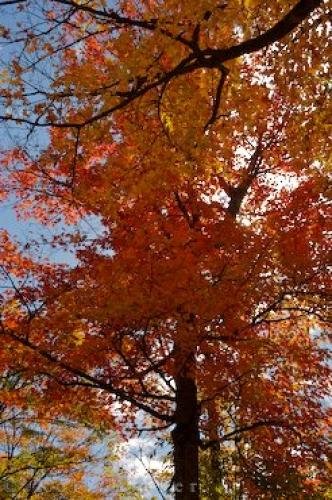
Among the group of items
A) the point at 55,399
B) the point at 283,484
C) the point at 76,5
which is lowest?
the point at 283,484

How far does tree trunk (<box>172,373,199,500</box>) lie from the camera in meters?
8.55

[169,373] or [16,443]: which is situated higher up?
[16,443]

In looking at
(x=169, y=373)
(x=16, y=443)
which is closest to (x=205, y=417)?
(x=169, y=373)

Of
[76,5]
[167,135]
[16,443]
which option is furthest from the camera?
[16,443]

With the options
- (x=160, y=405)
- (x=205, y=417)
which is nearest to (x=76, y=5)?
(x=160, y=405)

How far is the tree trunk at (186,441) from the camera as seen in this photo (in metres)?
8.55

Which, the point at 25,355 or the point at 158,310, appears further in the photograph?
the point at 25,355

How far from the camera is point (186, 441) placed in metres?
9.11

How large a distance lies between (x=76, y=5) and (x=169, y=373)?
20.6 feet

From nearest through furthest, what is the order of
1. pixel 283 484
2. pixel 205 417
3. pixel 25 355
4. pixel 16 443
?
1. pixel 25 355
2. pixel 283 484
3. pixel 205 417
4. pixel 16 443

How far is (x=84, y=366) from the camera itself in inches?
352

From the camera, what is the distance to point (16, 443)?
17.0 meters

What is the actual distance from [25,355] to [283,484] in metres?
4.76

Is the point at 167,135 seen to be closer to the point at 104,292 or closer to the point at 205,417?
the point at 104,292
